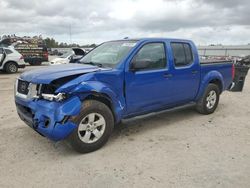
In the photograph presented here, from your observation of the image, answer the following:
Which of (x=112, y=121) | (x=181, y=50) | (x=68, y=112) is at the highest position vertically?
(x=181, y=50)

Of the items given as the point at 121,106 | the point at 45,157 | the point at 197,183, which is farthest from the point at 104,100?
the point at 197,183

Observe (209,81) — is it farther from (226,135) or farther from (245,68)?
(245,68)

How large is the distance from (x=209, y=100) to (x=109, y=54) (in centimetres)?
293

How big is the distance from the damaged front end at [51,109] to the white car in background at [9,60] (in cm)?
1292

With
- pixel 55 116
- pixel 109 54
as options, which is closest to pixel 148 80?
pixel 109 54

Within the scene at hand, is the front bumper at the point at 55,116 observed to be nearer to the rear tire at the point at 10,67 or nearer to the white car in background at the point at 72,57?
the white car in background at the point at 72,57

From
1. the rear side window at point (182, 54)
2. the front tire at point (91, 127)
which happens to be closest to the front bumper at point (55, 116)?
the front tire at point (91, 127)

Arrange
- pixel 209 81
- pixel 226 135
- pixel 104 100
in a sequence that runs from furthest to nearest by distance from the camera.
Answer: pixel 209 81
pixel 226 135
pixel 104 100

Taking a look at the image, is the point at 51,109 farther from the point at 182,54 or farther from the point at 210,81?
the point at 210,81

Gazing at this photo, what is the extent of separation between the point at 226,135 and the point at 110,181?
2713 millimetres

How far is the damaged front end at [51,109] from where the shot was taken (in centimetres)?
382

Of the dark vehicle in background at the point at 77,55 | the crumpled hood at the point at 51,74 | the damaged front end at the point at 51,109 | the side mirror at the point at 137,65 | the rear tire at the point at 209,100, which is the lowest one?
the rear tire at the point at 209,100

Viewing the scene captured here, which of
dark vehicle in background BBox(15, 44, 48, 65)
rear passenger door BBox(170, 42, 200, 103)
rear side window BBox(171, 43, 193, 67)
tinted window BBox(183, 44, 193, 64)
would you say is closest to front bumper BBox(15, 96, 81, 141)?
rear passenger door BBox(170, 42, 200, 103)

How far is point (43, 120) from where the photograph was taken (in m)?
3.94
